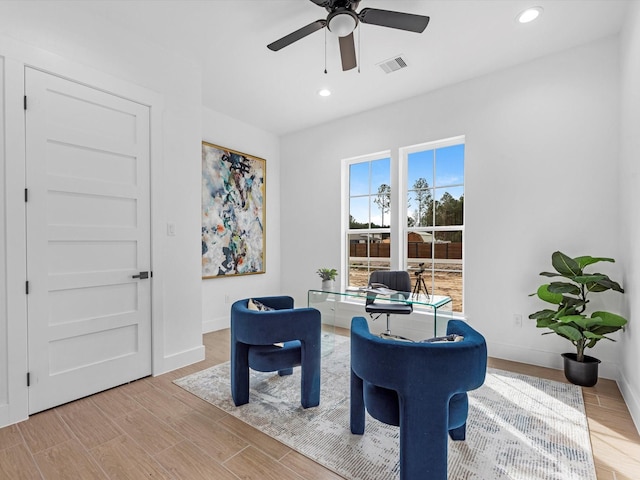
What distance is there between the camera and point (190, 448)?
189 centimetres

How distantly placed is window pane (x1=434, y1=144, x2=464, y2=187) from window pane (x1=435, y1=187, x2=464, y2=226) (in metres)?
0.09

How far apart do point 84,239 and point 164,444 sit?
1573 millimetres

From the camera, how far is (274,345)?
2406 millimetres

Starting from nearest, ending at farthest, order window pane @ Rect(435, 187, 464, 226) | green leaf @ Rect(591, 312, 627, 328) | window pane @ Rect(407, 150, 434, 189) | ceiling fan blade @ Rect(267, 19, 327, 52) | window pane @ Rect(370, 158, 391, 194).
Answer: ceiling fan blade @ Rect(267, 19, 327, 52) → green leaf @ Rect(591, 312, 627, 328) → window pane @ Rect(435, 187, 464, 226) → window pane @ Rect(407, 150, 434, 189) → window pane @ Rect(370, 158, 391, 194)

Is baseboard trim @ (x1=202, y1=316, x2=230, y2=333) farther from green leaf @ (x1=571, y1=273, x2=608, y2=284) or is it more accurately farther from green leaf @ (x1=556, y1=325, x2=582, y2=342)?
green leaf @ (x1=571, y1=273, x2=608, y2=284)

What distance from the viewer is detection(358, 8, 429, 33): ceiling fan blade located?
2.03m

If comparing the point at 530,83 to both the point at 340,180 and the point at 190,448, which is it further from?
the point at 190,448

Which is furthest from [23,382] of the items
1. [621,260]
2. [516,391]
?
[621,260]

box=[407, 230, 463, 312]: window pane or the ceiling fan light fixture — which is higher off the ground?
the ceiling fan light fixture

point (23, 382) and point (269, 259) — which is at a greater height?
point (269, 259)

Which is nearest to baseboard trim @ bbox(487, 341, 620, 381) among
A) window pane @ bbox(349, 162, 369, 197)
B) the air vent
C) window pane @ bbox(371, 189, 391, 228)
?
window pane @ bbox(371, 189, 391, 228)

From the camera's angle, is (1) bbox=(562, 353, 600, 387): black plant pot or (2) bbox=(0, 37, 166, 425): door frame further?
(1) bbox=(562, 353, 600, 387): black plant pot

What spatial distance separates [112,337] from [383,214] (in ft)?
10.6

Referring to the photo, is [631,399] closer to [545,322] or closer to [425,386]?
[545,322]
